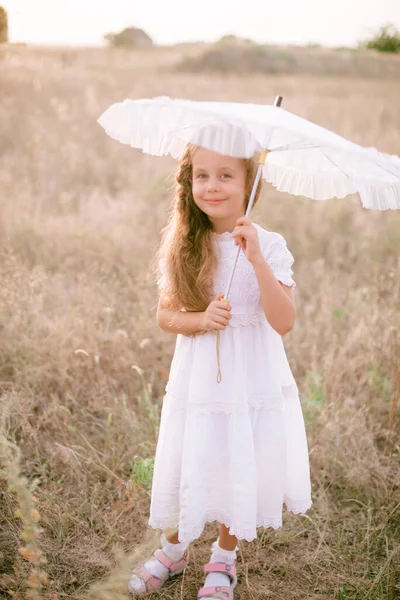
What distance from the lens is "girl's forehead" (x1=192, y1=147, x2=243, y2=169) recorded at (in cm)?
190

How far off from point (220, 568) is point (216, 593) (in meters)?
0.10

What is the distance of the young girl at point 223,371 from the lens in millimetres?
1941

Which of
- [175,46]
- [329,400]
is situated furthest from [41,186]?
[175,46]

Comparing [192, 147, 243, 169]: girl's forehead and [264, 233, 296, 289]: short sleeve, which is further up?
[192, 147, 243, 169]: girl's forehead

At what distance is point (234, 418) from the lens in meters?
1.97

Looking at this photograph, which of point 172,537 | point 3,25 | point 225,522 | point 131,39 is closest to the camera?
point 225,522

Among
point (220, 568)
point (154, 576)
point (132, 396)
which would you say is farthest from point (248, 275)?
point (132, 396)

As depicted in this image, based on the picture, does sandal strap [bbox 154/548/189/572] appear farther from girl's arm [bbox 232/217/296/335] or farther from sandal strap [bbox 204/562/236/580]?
girl's arm [bbox 232/217/296/335]

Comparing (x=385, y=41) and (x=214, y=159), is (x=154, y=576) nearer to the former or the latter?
(x=214, y=159)

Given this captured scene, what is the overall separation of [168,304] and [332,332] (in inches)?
85.7

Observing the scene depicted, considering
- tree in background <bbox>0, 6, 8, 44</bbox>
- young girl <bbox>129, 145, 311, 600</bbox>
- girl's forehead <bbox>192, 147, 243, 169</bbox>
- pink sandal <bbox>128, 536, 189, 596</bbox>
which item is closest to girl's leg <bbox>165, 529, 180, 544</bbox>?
pink sandal <bbox>128, 536, 189, 596</bbox>

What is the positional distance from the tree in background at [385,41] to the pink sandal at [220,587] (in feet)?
156

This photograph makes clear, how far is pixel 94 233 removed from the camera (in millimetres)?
4879

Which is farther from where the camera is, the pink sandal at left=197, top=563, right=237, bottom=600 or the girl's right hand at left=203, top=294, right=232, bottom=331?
the pink sandal at left=197, top=563, right=237, bottom=600
